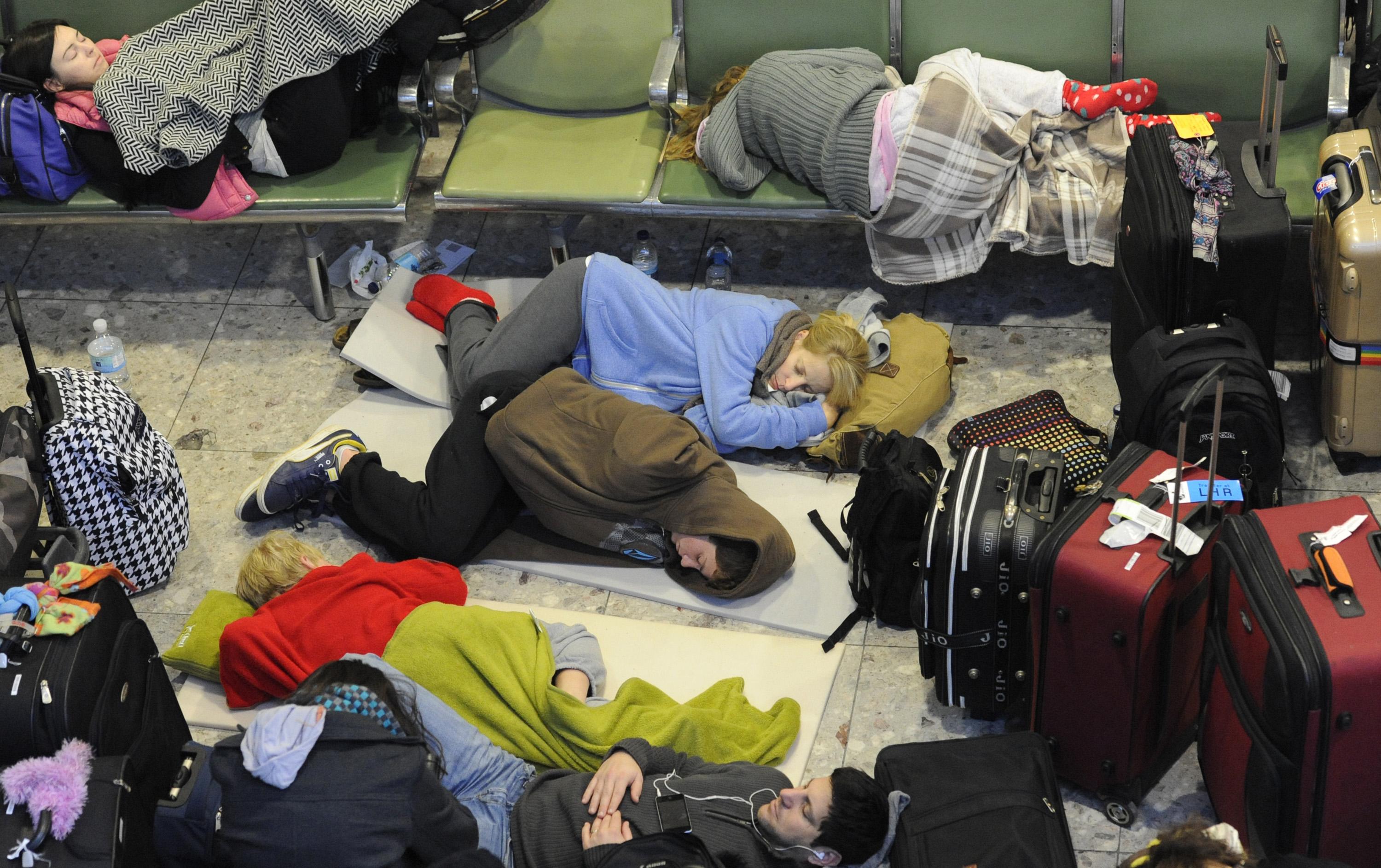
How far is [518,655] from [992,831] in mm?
1126

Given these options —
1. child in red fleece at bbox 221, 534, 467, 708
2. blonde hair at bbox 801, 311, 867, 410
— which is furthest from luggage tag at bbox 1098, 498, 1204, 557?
child in red fleece at bbox 221, 534, 467, 708

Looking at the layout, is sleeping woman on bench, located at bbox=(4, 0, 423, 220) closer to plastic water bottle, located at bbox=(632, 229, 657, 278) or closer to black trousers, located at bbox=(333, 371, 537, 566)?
plastic water bottle, located at bbox=(632, 229, 657, 278)

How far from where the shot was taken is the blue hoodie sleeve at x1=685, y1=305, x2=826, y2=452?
13.2 feet

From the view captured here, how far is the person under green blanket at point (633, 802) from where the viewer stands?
2.88 meters

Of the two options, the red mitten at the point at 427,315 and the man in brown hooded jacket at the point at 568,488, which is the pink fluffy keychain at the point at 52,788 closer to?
the man in brown hooded jacket at the point at 568,488

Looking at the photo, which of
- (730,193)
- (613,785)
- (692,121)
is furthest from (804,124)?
(613,785)

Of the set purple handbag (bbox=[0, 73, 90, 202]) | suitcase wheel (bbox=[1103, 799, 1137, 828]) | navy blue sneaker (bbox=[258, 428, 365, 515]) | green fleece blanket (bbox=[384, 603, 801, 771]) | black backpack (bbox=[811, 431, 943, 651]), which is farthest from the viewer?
purple handbag (bbox=[0, 73, 90, 202])

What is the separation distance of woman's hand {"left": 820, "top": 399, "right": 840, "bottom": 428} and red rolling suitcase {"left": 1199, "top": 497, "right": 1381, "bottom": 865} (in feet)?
4.48

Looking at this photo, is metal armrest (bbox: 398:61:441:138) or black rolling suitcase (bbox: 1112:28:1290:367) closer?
black rolling suitcase (bbox: 1112:28:1290:367)

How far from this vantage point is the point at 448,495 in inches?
151

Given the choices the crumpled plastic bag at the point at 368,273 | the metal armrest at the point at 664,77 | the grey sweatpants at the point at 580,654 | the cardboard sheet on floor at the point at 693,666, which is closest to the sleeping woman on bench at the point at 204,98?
the crumpled plastic bag at the point at 368,273

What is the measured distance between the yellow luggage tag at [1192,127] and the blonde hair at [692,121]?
138 centimetres

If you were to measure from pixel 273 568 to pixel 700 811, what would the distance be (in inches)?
52.4

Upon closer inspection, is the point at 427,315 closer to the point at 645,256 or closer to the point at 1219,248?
the point at 645,256
